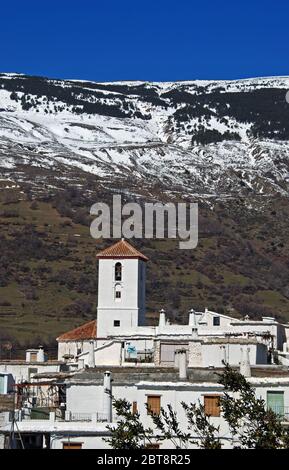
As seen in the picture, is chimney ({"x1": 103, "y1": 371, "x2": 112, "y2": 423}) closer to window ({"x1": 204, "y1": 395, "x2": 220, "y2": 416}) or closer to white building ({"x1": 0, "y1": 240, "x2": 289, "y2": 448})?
white building ({"x1": 0, "y1": 240, "x2": 289, "y2": 448})

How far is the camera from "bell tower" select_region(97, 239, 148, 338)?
261ft

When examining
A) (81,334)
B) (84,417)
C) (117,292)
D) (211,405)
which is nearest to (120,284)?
(117,292)

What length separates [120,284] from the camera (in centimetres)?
8050

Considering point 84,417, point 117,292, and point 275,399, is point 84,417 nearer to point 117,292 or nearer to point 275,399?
point 275,399

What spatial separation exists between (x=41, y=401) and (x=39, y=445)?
984 cm

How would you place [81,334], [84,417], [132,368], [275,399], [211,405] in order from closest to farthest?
1. [211,405]
2. [275,399]
3. [84,417]
4. [132,368]
5. [81,334]

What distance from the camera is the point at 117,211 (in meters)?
191

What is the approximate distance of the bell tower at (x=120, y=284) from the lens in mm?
79575

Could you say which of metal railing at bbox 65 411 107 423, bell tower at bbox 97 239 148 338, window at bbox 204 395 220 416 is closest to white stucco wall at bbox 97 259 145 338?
bell tower at bbox 97 239 148 338

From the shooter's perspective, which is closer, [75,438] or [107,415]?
[75,438]

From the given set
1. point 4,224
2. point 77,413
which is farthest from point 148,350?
point 4,224

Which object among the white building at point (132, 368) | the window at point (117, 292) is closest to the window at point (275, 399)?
the white building at point (132, 368)

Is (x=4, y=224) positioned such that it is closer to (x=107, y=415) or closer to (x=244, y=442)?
(x=107, y=415)

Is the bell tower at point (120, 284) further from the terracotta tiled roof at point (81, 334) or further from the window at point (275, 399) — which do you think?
the window at point (275, 399)
